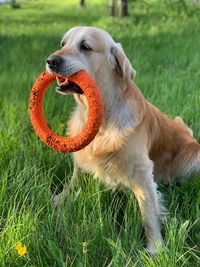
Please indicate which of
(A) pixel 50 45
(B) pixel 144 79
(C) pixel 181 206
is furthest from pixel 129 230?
(A) pixel 50 45

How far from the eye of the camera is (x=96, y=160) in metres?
3.09

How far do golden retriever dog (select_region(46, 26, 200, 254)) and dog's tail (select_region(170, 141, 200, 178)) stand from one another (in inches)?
18.8

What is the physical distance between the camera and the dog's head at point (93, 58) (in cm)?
271

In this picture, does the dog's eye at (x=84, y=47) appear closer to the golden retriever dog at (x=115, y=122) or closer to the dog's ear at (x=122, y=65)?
the golden retriever dog at (x=115, y=122)

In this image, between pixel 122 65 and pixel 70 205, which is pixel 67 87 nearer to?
pixel 122 65

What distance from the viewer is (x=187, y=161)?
3.61 meters

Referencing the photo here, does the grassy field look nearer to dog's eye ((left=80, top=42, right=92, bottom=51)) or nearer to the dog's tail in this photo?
the dog's tail

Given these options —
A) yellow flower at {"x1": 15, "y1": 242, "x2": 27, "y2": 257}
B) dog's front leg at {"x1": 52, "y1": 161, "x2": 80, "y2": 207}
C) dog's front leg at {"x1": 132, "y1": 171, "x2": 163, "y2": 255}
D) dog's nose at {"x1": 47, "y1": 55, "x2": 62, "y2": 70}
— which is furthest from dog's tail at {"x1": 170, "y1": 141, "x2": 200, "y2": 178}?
yellow flower at {"x1": 15, "y1": 242, "x2": 27, "y2": 257}

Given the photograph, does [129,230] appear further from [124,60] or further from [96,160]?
[124,60]

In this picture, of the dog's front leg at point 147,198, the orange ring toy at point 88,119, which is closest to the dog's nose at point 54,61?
the orange ring toy at point 88,119

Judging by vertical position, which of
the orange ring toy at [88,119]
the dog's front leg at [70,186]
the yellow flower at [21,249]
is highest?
the orange ring toy at [88,119]

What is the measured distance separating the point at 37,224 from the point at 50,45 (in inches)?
247

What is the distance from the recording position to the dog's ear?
2.92m

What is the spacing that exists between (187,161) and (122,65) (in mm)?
1097
